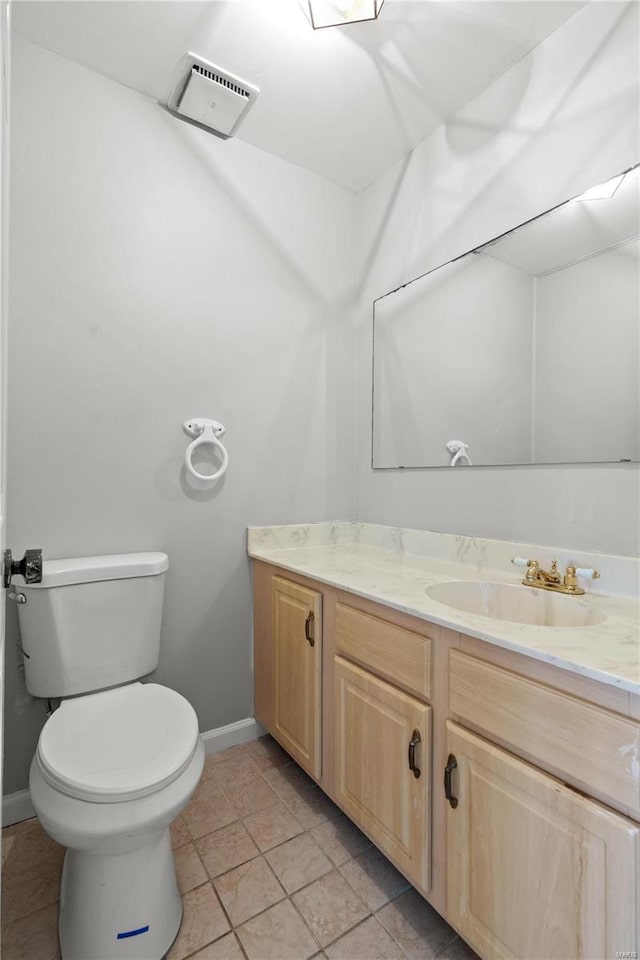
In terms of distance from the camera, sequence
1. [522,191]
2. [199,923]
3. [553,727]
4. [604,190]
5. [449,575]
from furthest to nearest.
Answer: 1. [449,575]
2. [522,191]
3. [604,190]
4. [199,923]
5. [553,727]

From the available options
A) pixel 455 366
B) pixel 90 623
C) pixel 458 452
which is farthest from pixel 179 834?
pixel 455 366

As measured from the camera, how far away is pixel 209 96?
155 cm

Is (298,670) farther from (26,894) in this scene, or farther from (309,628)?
(26,894)

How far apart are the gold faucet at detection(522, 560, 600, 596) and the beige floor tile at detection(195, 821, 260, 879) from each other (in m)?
1.15

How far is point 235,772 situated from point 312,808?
343 mm

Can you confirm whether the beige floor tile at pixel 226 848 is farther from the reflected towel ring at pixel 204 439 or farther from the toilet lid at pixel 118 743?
the reflected towel ring at pixel 204 439

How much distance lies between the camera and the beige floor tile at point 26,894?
113 centimetres

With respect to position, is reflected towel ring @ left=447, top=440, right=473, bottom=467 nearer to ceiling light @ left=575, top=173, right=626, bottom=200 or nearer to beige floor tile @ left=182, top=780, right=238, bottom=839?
ceiling light @ left=575, top=173, right=626, bottom=200

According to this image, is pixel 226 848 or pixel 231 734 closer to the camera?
pixel 226 848

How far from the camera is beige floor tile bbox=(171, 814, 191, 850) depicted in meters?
1.35

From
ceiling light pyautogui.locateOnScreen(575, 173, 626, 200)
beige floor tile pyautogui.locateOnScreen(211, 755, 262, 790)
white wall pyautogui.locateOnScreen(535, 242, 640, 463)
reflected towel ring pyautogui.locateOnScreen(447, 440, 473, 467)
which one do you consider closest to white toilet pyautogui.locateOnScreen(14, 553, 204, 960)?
beige floor tile pyautogui.locateOnScreen(211, 755, 262, 790)

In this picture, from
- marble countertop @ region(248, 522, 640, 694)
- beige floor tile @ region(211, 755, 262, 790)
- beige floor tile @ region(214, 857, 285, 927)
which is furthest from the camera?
beige floor tile @ region(211, 755, 262, 790)

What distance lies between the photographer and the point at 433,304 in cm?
177

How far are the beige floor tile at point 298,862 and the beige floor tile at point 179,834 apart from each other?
0.27m
